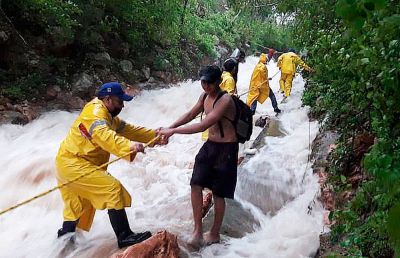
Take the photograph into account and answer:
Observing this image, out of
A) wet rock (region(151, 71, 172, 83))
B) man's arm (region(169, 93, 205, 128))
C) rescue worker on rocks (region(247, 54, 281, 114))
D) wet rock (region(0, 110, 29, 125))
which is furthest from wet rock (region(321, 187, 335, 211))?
wet rock (region(151, 71, 172, 83))

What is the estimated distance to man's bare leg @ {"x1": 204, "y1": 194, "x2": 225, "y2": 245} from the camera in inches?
171

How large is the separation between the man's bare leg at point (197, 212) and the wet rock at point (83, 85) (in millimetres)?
7381

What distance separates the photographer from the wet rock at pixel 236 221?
4.90m

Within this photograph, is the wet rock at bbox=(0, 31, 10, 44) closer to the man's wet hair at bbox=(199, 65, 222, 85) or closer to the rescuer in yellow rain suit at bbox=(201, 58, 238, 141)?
the rescuer in yellow rain suit at bbox=(201, 58, 238, 141)

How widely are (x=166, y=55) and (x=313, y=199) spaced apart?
10.2 metres

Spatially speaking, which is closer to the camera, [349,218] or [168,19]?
[349,218]

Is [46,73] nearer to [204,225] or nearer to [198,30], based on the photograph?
[204,225]

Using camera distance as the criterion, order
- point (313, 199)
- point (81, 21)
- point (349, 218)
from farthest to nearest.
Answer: point (81, 21)
point (313, 199)
point (349, 218)

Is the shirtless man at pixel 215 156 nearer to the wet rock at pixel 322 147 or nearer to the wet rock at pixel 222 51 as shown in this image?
the wet rock at pixel 322 147

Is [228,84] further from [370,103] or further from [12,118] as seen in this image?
[12,118]

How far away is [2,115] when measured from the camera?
356 inches

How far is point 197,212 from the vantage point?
430 centimetres

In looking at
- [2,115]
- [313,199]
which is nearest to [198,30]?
[2,115]

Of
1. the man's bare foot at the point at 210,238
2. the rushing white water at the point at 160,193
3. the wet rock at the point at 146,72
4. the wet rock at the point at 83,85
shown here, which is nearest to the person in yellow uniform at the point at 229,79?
the rushing white water at the point at 160,193
